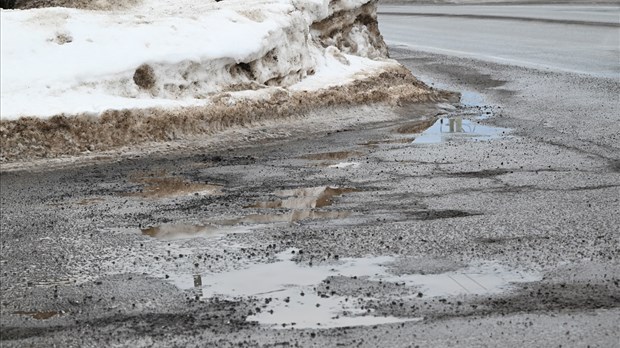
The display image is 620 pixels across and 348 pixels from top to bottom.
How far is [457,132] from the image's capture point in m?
12.3

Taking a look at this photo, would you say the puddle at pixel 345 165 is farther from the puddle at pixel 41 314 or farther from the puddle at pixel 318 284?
the puddle at pixel 41 314

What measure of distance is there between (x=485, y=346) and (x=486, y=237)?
215 centimetres

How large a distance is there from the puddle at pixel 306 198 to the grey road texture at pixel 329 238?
3cm

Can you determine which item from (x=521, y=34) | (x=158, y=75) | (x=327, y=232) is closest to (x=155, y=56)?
(x=158, y=75)

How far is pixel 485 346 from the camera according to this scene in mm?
5293

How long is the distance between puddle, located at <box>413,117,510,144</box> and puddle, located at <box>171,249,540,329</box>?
5.05 m

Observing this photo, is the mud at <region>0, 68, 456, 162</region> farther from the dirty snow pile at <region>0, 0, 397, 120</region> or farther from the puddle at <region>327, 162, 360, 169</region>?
the puddle at <region>327, 162, 360, 169</region>

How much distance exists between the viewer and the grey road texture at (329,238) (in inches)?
222

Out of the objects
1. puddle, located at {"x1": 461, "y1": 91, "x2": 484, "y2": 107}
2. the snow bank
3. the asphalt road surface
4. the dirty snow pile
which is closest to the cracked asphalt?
the snow bank

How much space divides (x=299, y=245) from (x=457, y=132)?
5416 millimetres

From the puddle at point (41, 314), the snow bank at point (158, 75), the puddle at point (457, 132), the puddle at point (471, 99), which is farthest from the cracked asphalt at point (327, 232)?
the puddle at point (471, 99)

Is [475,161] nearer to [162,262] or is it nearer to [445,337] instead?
[162,262]

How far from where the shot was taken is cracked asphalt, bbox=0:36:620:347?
559 centimetres

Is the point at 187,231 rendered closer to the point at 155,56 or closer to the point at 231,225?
the point at 231,225
